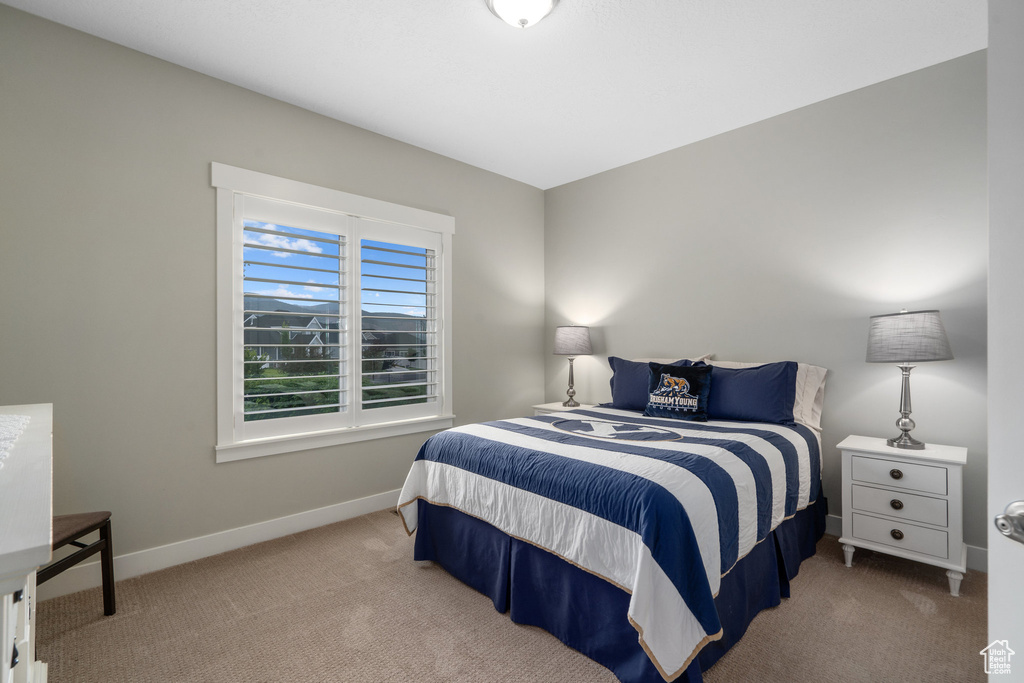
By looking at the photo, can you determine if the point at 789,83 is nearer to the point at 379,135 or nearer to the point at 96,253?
the point at 379,135

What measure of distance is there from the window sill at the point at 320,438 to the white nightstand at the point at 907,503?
2735mm

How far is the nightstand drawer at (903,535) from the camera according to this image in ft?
7.27

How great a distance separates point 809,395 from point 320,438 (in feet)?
10.4

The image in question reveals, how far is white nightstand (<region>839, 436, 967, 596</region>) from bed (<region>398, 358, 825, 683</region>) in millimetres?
207

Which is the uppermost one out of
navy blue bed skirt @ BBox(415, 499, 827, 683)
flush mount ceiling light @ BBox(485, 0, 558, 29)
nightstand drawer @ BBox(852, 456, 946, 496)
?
flush mount ceiling light @ BBox(485, 0, 558, 29)

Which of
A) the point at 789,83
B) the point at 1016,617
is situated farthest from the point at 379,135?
the point at 1016,617

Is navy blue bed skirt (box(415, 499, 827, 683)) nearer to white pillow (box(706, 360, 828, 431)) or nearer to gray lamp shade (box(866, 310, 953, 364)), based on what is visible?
white pillow (box(706, 360, 828, 431))

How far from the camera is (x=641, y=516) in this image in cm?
157

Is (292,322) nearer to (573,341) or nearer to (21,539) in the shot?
(573,341)

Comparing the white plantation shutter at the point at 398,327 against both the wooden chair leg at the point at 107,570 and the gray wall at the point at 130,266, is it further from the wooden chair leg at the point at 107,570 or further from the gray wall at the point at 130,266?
the wooden chair leg at the point at 107,570

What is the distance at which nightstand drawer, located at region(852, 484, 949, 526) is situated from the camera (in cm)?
221

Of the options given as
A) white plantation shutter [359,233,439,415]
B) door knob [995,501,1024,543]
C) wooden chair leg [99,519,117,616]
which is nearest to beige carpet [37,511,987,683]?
wooden chair leg [99,519,117,616]

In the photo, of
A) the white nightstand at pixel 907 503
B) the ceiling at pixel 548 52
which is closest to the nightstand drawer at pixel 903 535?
the white nightstand at pixel 907 503

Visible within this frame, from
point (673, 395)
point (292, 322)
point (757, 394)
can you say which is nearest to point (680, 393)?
point (673, 395)
